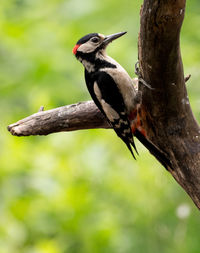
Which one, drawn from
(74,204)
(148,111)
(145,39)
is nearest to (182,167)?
(148,111)

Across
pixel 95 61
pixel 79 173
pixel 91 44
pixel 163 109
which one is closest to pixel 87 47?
pixel 91 44

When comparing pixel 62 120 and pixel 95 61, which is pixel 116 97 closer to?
pixel 95 61

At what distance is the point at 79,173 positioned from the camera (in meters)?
6.93

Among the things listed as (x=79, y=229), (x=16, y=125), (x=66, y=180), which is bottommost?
(x=79, y=229)

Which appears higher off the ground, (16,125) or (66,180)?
(16,125)

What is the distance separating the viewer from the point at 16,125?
16.6 ft

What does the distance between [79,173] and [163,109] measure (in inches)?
113

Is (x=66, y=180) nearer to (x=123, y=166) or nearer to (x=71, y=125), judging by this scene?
(x=123, y=166)

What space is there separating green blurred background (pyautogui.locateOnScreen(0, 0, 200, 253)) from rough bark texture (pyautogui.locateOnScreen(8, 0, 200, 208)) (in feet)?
4.42

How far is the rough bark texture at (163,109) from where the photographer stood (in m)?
3.65

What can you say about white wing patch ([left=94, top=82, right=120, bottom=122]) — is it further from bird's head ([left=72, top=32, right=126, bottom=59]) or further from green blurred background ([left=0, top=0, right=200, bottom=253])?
green blurred background ([left=0, top=0, right=200, bottom=253])

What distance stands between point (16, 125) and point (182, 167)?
1615 millimetres

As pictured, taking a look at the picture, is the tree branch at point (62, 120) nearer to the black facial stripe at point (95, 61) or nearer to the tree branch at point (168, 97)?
the black facial stripe at point (95, 61)

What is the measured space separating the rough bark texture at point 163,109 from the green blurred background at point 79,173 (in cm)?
135
